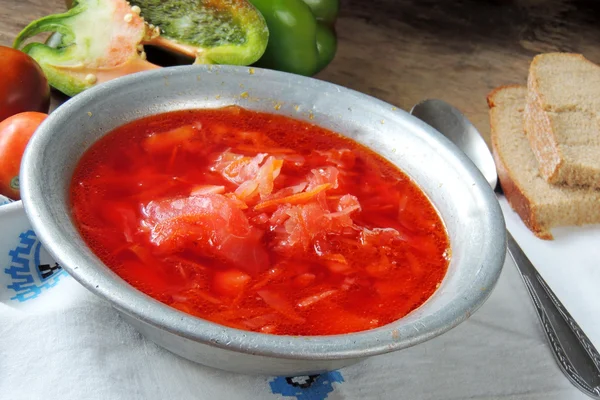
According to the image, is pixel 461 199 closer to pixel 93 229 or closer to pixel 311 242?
pixel 311 242

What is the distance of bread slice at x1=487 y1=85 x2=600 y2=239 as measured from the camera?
2.62m

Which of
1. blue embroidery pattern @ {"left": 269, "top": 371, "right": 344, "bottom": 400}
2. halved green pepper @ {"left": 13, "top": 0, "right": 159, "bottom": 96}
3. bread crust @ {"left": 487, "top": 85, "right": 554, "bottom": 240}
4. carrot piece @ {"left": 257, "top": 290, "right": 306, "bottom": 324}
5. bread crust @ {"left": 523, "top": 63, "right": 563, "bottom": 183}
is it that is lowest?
bread crust @ {"left": 487, "top": 85, "right": 554, "bottom": 240}

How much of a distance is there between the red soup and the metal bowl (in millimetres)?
61

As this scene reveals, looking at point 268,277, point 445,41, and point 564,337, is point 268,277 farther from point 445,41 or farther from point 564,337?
point 445,41

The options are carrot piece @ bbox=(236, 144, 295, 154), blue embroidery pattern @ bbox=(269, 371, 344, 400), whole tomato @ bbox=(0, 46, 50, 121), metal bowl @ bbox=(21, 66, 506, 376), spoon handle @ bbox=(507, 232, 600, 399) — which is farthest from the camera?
whole tomato @ bbox=(0, 46, 50, 121)

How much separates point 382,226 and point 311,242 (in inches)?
9.4

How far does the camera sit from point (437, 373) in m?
1.90

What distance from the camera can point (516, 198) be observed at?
107 inches

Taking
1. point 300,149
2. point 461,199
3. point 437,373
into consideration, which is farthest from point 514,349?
point 300,149

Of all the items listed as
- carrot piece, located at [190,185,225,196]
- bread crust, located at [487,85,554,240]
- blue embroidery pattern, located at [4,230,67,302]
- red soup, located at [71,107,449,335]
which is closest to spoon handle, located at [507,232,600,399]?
bread crust, located at [487,85,554,240]

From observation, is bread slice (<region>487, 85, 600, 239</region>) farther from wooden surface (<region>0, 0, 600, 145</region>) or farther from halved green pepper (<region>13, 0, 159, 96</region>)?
halved green pepper (<region>13, 0, 159, 96</region>)

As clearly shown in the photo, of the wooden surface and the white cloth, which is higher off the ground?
the white cloth

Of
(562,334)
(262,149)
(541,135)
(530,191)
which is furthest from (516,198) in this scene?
(262,149)

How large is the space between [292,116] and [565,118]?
4.33 feet
